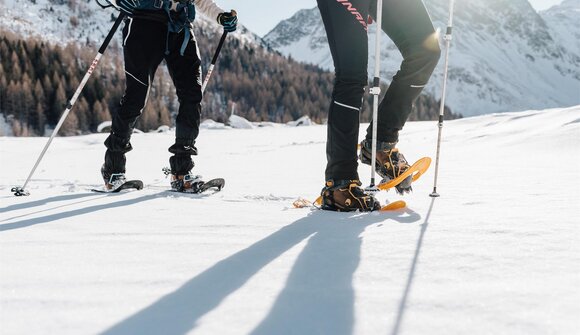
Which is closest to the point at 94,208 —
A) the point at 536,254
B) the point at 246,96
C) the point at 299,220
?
the point at 299,220

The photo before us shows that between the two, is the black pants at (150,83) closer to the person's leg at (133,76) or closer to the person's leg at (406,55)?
the person's leg at (133,76)

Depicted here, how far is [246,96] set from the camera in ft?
369

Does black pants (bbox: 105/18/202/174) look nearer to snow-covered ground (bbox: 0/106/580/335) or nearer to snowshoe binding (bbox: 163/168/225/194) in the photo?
snowshoe binding (bbox: 163/168/225/194)

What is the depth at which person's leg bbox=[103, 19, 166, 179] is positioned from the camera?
12.5ft

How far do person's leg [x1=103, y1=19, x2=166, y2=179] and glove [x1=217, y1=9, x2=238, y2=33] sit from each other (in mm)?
833

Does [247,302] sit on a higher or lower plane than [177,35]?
lower

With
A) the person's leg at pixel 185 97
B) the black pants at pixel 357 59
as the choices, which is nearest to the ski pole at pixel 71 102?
the person's leg at pixel 185 97

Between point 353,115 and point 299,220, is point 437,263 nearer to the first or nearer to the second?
Result: point 299,220

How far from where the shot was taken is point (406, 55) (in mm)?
3074

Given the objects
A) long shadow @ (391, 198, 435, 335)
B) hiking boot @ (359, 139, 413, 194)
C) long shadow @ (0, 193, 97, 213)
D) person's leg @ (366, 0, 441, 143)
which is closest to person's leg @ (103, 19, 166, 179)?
long shadow @ (0, 193, 97, 213)

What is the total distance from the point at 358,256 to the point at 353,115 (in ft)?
4.39

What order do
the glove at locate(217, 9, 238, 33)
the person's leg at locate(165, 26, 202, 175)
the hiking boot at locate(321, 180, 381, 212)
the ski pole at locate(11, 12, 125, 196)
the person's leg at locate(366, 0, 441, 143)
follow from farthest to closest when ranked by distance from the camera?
1. the glove at locate(217, 9, 238, 33)
2. the person's leg at locate(165, 26, 202, 175)
3. the ski pole at locate(11, 12, 125, 196)
4. the person's leg at locate(366, 0, 441, 143)
5. the hiking boot at locate(321, 180, 381, 212)

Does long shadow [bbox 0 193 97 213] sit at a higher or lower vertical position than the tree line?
lower

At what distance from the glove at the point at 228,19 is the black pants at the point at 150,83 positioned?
1.83 feet
